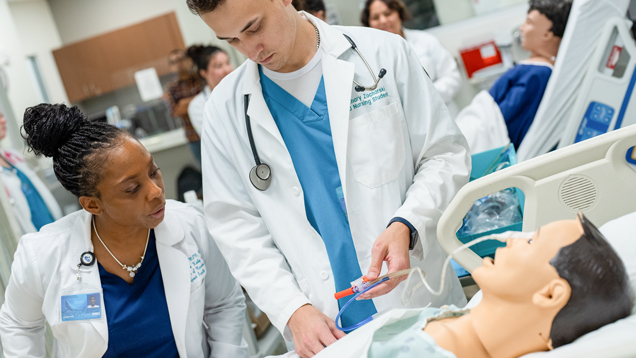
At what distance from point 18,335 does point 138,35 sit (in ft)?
18.5

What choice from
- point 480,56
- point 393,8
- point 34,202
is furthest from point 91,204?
point 480,56

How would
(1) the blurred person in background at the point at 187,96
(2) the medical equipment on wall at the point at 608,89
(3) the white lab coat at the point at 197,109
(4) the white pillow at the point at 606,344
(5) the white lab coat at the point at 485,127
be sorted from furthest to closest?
1. (1) the blurred person in background at the point at 187,96
2. (3) the white lab coat at the point at 197,109
3. (5) the white lab coat at the point at 485,127
4. (2) the medical equipment on wall at the point at 608,89
5. (4) the white pillow at the point at 606,344

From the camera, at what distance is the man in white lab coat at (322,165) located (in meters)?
1.21

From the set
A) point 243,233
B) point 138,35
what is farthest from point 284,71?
point 138,35

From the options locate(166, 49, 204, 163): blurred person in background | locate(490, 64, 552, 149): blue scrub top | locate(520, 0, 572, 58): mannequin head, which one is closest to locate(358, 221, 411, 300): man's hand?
locate(490, 64, 552, 149): blue scrub top

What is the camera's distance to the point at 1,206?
188cm

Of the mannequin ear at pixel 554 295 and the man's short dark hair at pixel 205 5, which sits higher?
the man's short dark hair at pixel 205 5

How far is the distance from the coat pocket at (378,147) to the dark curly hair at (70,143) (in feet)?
2.14

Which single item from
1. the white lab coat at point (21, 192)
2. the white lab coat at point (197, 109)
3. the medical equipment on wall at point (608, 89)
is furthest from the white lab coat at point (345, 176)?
the white lab coat at point (197, 109)

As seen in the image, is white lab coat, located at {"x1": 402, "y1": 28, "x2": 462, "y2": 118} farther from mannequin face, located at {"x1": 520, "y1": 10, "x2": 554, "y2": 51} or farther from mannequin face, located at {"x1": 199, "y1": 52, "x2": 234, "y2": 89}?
mannequin face, located at {"x1": 199, "y1": 52, "x2": 234, "y2": 89}

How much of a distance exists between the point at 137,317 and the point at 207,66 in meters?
2.35

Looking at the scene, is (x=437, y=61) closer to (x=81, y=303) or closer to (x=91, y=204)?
(x=91, y=204)

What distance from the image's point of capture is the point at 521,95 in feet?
8.21

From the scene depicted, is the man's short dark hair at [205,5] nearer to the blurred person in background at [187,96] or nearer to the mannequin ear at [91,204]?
the mannequin ear at [91,204]
